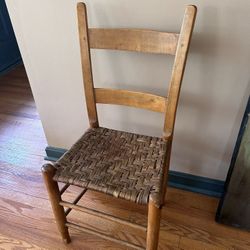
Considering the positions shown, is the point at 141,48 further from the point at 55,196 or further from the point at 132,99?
the point at 55,196

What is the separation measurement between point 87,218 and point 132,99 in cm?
64

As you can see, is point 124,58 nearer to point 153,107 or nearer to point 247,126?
point 153,107

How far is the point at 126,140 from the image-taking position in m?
1.09

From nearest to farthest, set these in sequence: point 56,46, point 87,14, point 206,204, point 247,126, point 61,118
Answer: point 247,126
point 87,14
point 56,46
point 206,204
point 61,118

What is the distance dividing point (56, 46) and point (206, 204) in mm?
1065

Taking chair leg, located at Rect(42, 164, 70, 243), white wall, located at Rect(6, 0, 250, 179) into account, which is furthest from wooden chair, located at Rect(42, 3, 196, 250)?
white wall, located at Rect(6, 0, 250, 179)

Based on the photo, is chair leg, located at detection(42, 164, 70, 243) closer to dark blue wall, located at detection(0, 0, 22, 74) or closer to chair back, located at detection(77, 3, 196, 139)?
chair back, located at detection(77, 3, 196, 139)

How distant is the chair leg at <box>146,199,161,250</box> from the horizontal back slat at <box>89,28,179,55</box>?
0.53 meters

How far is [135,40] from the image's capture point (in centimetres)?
94

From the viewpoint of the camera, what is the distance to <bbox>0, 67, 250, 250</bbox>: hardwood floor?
1171 millimetres

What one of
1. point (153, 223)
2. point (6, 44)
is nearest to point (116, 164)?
point (153, 223)

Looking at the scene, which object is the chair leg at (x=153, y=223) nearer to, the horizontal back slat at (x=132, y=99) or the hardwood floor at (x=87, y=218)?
the hardwood floor at (x=87, y=218)

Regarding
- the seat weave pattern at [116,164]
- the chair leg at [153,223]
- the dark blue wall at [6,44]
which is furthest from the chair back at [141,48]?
the dark blue wall at [6,44]

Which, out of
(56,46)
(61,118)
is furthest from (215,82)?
(61,118)
